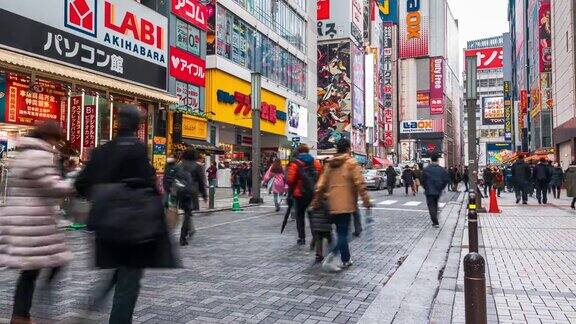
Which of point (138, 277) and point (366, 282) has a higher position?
point (138, 277)

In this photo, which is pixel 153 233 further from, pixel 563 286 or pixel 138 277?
pixel 563 286

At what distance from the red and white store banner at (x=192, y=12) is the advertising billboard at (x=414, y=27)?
117 m

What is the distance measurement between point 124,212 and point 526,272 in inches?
216

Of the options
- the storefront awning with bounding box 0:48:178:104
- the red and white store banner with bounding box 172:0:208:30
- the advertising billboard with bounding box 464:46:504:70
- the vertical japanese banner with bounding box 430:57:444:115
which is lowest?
the storefront awning with bounding box 0:48:178:104

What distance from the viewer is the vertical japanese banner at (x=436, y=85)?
133375 mm

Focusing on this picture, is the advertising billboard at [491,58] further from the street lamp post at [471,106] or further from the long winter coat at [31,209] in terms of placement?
the long winter coat at [31,209]

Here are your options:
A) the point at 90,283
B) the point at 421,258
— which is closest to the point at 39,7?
the point at 90,283

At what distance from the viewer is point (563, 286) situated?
5.73 metres

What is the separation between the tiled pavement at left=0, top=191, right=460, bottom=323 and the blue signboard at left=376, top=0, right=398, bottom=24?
9880cm

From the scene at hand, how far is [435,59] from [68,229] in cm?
13575

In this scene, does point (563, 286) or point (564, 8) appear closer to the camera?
point (563, 286)

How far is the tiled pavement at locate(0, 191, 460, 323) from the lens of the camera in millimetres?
4621

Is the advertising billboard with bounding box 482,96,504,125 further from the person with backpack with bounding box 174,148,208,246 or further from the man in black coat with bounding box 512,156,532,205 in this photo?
the person with backpack with bounding box 174,148,208,246

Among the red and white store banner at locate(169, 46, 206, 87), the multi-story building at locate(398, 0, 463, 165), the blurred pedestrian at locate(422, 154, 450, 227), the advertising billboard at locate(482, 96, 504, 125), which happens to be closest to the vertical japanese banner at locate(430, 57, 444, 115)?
the multi-story building at locate(398, 0, 463, 165)
